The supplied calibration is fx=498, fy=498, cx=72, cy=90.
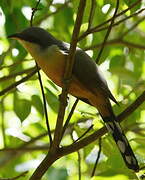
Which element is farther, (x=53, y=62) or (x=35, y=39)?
(x=35, y=39)

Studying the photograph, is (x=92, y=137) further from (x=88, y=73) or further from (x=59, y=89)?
(x=59, y=89)

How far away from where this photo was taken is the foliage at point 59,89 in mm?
3502

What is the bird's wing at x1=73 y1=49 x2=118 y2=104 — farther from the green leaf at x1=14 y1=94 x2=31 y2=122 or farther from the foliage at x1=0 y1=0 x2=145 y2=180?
the green leaf at x1=14 y1=94 x2=31 y2=122

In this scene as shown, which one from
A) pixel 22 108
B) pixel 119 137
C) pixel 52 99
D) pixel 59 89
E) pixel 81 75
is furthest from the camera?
pixel 59 89

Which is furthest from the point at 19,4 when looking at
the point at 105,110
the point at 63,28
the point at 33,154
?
the point at 33,154

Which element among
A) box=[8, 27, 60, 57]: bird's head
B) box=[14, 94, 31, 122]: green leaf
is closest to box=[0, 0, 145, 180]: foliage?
box=[14, 94, 31, 122]: green leaf

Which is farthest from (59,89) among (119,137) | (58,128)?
(58,128)

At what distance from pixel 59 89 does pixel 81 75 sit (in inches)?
20.4

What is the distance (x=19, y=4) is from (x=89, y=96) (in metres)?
1.22

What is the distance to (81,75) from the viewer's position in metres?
3.56

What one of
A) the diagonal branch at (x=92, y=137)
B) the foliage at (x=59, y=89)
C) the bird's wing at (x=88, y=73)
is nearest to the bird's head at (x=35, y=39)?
the foliage at (x=59, y=89)

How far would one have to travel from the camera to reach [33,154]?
17.6 ft

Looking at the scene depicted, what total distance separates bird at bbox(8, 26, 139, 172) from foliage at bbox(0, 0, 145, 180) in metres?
0.10

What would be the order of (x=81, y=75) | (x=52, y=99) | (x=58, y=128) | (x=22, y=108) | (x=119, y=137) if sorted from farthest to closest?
(x=52, y=99)
(x=22, y=108)
(x=81, y=75)
(x=119, y=137)
(x=58, y=128)
